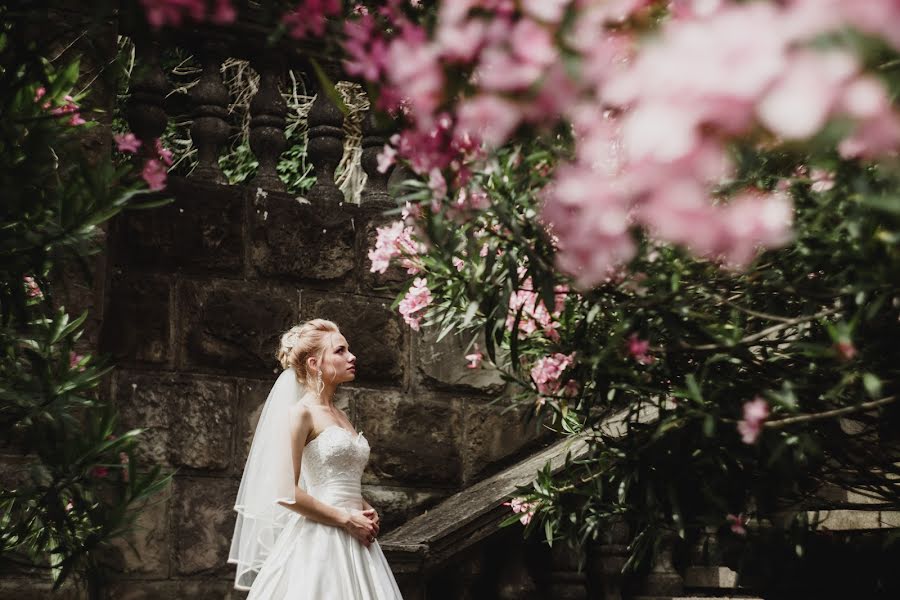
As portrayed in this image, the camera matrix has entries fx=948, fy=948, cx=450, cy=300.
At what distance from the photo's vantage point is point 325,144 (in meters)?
4.49

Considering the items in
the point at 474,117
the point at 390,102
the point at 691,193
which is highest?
the point at 390,102

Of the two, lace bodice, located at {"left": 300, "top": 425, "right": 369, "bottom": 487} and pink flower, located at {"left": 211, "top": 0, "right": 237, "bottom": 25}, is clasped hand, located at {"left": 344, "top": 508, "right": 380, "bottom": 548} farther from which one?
pink flower, located at {"left": 211, "top": 0, "right": 237, "bottom": 25}

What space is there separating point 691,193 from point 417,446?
12.4 ft

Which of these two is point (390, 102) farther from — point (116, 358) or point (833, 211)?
point (116, 358)

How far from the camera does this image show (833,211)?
5.70 feet

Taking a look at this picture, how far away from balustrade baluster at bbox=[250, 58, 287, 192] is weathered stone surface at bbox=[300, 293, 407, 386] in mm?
579

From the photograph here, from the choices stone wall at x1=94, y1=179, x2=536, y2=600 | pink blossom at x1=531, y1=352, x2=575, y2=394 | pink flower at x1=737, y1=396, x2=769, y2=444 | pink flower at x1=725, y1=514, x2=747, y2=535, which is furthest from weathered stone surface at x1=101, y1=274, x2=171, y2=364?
pink flower at x1=737, y1=396, x2=769, y2=444

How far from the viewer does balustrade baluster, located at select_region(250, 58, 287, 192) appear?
14.4 ft

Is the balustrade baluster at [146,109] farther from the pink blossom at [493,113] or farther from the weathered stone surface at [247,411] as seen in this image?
the pink blossom at [493,113]

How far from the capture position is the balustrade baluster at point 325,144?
448 centimetres

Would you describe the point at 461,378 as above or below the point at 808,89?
above

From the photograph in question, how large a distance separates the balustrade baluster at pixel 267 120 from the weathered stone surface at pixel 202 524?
1381 mm

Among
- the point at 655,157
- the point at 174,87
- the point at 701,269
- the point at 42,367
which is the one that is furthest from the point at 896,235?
the point at 174,87

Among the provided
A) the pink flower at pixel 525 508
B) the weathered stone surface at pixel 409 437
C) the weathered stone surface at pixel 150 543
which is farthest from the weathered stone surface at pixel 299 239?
the pink flower at pixel 525 508
